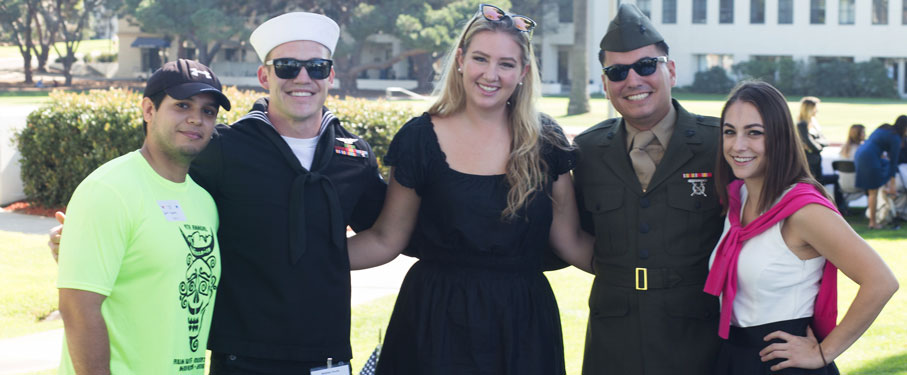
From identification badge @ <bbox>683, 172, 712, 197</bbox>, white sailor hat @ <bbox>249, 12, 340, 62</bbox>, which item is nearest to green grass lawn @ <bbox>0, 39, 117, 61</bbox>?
white sailor hat @ <bbox>249, 12, 340, 62</bbox>

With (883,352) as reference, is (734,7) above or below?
above

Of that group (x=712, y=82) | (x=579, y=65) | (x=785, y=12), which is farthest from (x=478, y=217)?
(x=785, y=12)

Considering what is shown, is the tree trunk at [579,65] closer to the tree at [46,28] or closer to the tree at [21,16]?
the tree at [21,16]

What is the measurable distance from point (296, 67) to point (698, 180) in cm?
163

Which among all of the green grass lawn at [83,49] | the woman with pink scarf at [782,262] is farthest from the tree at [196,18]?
the woman with pink scarf at [782,262]

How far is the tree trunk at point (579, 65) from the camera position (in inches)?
1292

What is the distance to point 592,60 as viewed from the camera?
50250 mm

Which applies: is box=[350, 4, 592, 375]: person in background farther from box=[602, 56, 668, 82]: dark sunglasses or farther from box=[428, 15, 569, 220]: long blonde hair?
box=[602, 56, 668, 82]: dark sunglasses

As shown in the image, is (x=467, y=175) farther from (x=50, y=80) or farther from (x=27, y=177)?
(x=50, y=80)

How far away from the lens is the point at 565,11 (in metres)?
54.9

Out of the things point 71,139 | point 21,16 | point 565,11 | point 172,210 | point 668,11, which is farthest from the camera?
point 668,11

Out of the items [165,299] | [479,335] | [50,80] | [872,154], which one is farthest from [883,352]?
[50,80]

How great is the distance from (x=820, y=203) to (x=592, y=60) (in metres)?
48.1

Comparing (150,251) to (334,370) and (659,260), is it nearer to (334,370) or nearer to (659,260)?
(334,370)
